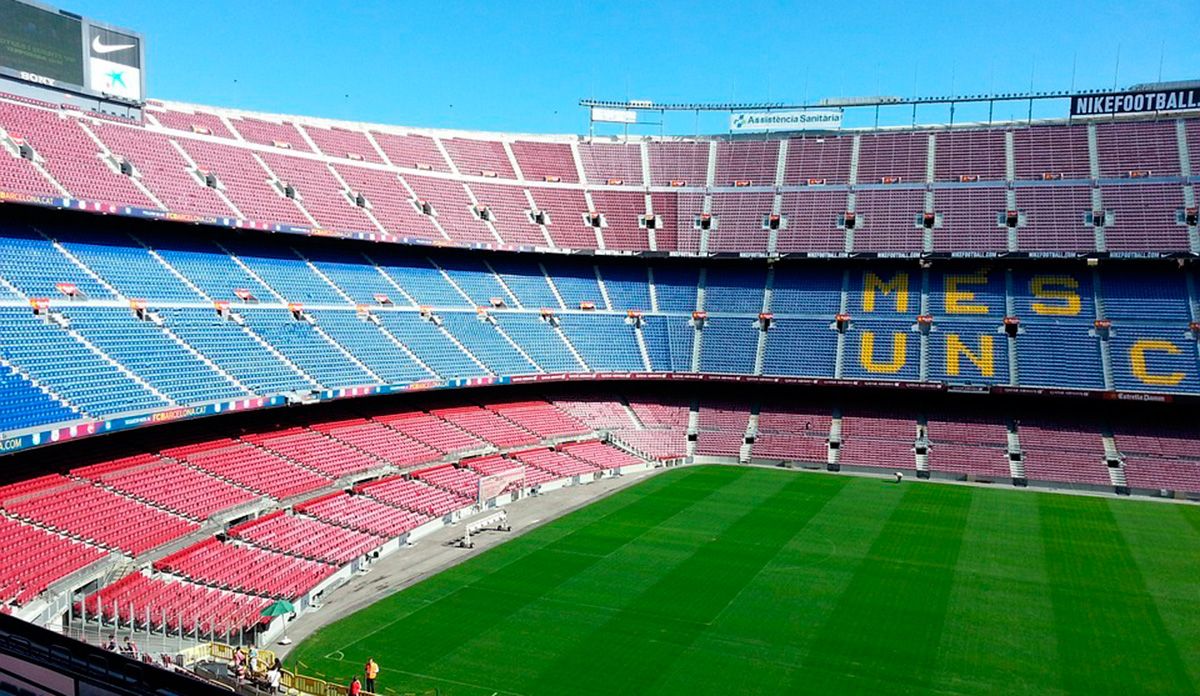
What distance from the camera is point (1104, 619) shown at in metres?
25.7

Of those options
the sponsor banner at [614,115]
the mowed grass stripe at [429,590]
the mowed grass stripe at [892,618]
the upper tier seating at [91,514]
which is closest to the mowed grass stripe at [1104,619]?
→ the mowed grass stripe at [892,618]

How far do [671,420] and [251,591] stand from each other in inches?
1341

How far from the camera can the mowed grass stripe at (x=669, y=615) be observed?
2125cm

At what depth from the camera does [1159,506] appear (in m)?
42.2

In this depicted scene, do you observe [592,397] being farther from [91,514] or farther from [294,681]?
[294,681]

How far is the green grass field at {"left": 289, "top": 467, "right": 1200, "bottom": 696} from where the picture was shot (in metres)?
21.5

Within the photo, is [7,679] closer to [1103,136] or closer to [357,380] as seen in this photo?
[357,380]

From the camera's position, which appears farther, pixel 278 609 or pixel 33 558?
pixel 33 558

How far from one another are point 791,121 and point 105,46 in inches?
1851

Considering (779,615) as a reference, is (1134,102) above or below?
above

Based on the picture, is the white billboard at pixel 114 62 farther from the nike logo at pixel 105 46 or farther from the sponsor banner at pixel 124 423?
the sponsor banner at pixel 124 423

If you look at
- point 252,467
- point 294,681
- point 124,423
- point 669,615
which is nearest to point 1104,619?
point 669,615

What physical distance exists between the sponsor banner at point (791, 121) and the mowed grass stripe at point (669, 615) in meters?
37.2

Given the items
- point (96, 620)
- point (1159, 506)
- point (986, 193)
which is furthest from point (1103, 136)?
point (96, 620)
